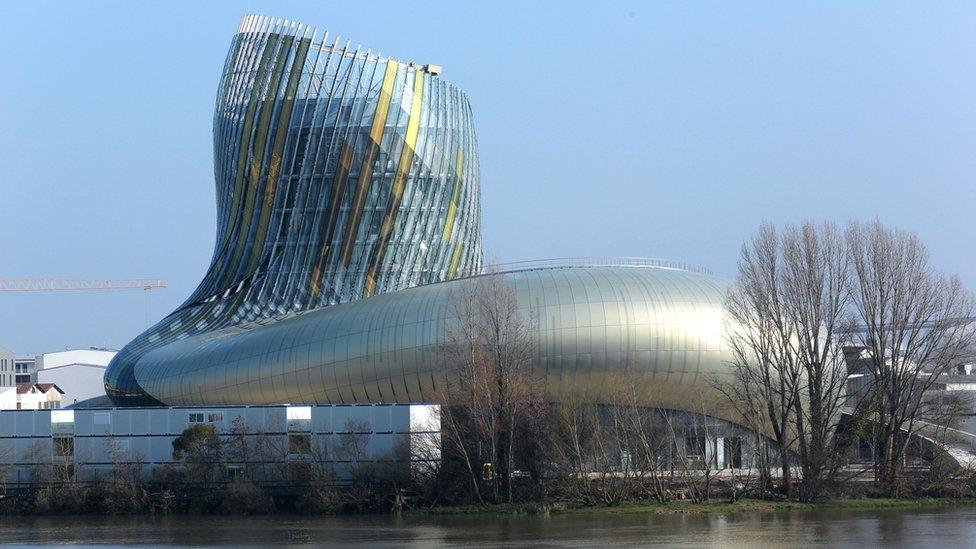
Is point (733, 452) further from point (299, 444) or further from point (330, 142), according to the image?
point (330, 142)

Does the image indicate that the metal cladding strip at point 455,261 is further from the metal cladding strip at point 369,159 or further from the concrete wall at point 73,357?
the concrete wall at point 73,357

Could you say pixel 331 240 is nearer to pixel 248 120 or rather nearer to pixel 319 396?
pixel 248 120

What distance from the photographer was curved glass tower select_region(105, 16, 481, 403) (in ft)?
267

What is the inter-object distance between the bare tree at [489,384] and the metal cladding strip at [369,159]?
2303 centimetres

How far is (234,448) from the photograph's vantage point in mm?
58344

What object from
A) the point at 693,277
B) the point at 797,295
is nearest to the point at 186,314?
the point at 693,277

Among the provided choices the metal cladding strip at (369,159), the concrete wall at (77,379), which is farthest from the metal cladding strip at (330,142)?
the concrete wall at (77,379)

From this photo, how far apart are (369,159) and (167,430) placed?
2558 cm

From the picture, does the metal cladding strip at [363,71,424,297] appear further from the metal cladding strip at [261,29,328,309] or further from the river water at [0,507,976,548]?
the river water at [0,507,976,548]

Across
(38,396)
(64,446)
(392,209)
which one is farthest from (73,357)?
(64,446)

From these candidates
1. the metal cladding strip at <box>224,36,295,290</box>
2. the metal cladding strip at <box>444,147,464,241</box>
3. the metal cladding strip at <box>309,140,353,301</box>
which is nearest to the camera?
the metal cladding strip at <box>309,140,353,301</box>

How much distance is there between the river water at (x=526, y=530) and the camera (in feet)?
139

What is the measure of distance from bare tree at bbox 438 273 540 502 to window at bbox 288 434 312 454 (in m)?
5.51

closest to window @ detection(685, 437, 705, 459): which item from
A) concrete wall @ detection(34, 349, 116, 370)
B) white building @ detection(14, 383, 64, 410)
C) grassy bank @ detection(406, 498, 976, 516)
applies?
grassy bank @ detection(406, 498, 976, 516)
